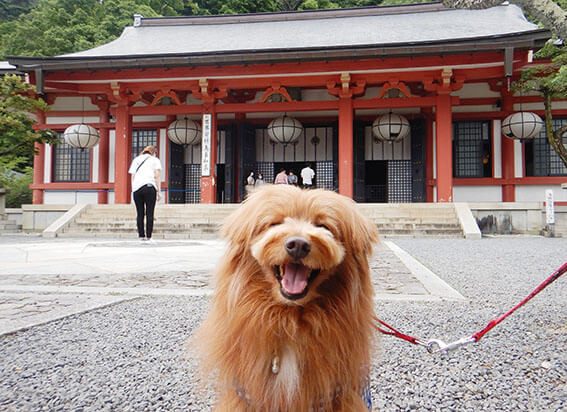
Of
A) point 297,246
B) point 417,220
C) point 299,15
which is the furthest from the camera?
point 299,15

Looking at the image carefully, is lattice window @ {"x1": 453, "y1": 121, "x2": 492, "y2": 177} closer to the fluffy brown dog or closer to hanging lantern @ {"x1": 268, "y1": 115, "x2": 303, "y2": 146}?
hanging lantern @ {"x1": 268, "y1": 115, "x2": 303, "y2": 146}

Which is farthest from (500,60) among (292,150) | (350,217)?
(350,217)

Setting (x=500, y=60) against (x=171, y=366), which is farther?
(x=500, y=60)

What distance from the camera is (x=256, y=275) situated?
1.31 meters

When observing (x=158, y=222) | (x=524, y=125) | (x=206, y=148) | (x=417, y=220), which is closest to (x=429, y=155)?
(x=524, y=125)

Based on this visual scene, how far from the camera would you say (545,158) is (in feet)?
41.0

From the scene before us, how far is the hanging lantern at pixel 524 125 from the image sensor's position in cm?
1134

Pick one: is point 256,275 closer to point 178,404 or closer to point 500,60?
point 178,404

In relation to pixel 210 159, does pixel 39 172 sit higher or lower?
lower

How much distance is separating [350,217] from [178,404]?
3.66ft

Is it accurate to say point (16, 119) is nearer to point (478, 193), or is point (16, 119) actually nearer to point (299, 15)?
point (299, 15)

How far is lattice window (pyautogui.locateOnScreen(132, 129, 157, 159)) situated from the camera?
14.5 meters

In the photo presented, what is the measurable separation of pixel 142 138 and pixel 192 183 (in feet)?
8.26

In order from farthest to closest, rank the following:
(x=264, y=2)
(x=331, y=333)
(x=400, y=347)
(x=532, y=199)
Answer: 1. (x=264, y=2)
2. (x=532, y=199)
3. (x=400, y=347)
4. (x=331, y=333)
